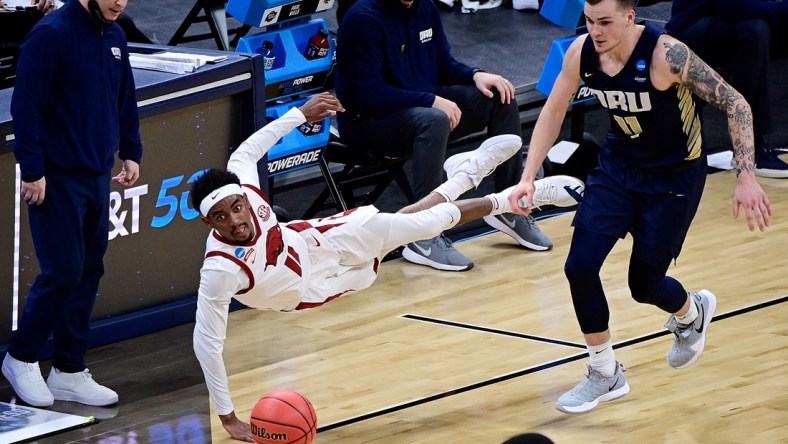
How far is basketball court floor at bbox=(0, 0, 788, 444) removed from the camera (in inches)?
216

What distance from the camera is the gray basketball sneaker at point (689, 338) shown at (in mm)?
5785

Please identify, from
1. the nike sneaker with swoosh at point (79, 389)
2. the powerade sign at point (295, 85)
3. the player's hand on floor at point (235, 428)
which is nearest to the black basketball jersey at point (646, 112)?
the player's hand on floor at point (235, 428)

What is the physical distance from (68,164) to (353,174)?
2918 mm

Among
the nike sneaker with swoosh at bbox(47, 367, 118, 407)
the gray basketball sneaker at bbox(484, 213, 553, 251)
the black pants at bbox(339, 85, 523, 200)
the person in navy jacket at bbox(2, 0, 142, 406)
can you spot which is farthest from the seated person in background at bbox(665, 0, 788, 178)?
the nike sneaker with swoosh at bbox(47, 367, 118, 407)

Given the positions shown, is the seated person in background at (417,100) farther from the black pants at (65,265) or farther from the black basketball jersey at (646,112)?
the black basketball jersey at (646,112)

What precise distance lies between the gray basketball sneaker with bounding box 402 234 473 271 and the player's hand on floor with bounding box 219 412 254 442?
8.66ft

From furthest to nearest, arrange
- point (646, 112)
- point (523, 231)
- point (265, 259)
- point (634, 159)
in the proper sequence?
point (523, 231), point (265, 259), point (634, 159), point (646, 112)

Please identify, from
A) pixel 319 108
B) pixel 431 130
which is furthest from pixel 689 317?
pixel 431 130

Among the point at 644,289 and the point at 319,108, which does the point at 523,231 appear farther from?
the point at 644,289

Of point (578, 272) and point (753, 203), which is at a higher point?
point (753, 203)

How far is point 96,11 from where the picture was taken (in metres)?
5.83

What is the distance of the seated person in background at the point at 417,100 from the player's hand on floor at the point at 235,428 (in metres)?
2.64

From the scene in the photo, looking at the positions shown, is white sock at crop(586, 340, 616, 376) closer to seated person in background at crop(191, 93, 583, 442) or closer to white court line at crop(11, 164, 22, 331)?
seated person in background at crop(191, 93, 583, 442)

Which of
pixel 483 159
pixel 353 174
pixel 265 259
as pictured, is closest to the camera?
pixel 265 259
